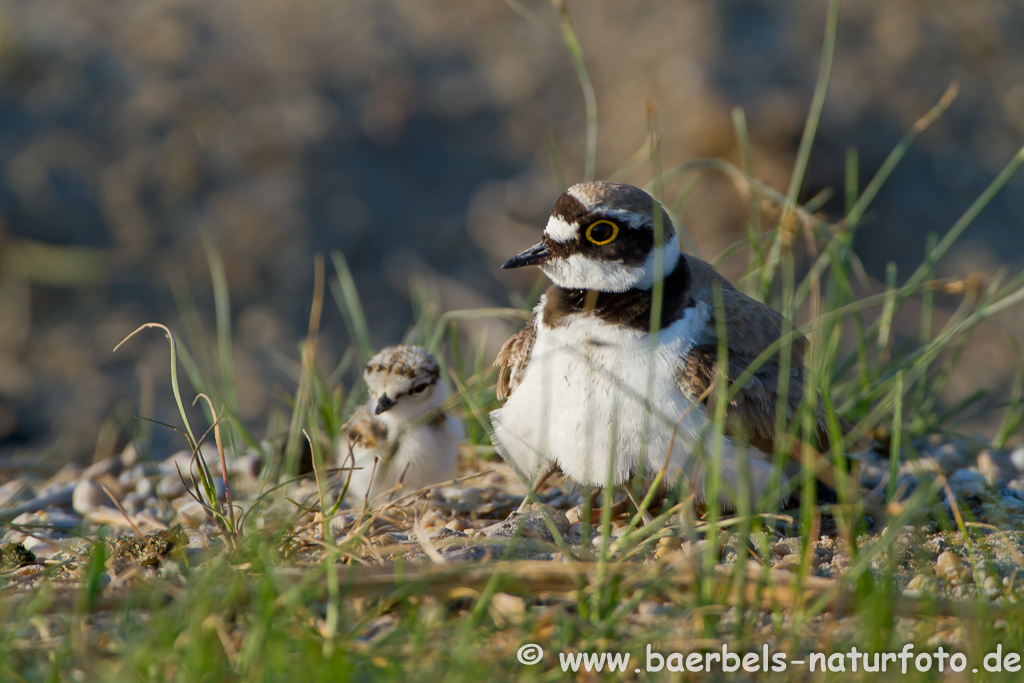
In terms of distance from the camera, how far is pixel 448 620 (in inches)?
91.3

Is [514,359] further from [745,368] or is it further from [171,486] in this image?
[171,486]

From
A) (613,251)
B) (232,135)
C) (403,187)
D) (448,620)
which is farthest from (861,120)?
(448,620)

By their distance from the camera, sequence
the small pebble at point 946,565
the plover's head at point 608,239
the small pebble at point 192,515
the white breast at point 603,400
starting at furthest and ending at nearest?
the small pebble at point 192,515 → the plover's head at point 608,239 → the white breast at point 603,400 → the small pebble at point 946,565

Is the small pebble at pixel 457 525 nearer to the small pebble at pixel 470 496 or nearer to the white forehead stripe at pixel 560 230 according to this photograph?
the small pebble at pixel 470 496

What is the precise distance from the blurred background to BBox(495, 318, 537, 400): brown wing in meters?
3.32

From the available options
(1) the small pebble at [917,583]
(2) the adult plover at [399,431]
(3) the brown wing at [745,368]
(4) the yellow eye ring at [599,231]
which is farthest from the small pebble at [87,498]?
(1) the small pebble at [917,583]

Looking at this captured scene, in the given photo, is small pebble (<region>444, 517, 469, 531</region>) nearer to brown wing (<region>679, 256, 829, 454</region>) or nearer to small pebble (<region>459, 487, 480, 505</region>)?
small pebble (<region>459, 487, 480, 505</region>)

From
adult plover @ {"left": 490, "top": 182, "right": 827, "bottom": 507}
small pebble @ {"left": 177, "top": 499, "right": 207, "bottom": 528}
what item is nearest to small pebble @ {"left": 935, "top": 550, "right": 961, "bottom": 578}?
adult plover @ {"left": 490, "top": 182, "right": 827, "bottom": 507}

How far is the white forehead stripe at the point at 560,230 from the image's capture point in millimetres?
3311

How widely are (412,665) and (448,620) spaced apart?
0.27m

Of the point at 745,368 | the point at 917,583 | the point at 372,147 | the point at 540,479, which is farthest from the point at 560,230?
the point at 372,147

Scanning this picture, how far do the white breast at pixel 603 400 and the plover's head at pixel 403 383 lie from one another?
0.65m

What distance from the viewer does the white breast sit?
10.0ft

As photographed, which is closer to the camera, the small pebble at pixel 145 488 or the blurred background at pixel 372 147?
the small pebble at pixel 145 488
